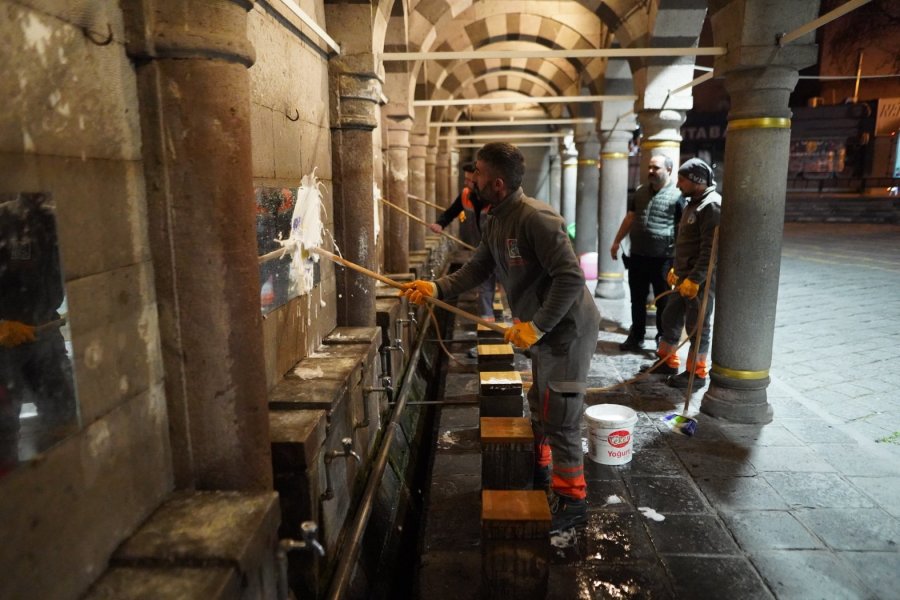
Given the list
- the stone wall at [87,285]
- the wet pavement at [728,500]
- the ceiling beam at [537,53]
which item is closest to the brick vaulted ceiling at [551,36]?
the ceiling beam at [537,53]

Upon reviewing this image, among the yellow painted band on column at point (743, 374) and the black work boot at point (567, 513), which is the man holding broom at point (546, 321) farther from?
the yellow painted band on column at point (743, 374)

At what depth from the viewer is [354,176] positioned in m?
4.62

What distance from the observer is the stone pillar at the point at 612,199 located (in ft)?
34.0

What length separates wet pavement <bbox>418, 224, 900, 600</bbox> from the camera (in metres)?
2.96

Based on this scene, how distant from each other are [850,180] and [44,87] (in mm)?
30685

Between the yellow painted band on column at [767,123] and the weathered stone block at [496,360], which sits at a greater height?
the yellow painted band on column at [767,123]

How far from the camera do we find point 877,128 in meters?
25.2

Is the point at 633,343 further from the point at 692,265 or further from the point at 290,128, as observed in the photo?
the point at 290,128

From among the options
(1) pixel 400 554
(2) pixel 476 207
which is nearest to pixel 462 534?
(1) pixel 400 554

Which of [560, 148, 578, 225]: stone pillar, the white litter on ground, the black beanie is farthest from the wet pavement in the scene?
[560, 148, 578, 225]: stone pillar

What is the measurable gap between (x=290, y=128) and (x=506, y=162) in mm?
1263

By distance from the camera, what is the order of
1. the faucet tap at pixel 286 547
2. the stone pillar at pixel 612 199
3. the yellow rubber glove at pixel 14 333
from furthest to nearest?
the stone pillar at pixel 612 199, the faucet tap at pixel 286 547, the yellow rubber glove at pixel 14 333

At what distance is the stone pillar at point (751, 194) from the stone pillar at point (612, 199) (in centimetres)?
543

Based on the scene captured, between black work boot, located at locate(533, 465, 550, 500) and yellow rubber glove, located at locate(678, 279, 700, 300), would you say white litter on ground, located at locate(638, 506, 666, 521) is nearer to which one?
black work boot, located at locate(533, 465, 550, 500)
